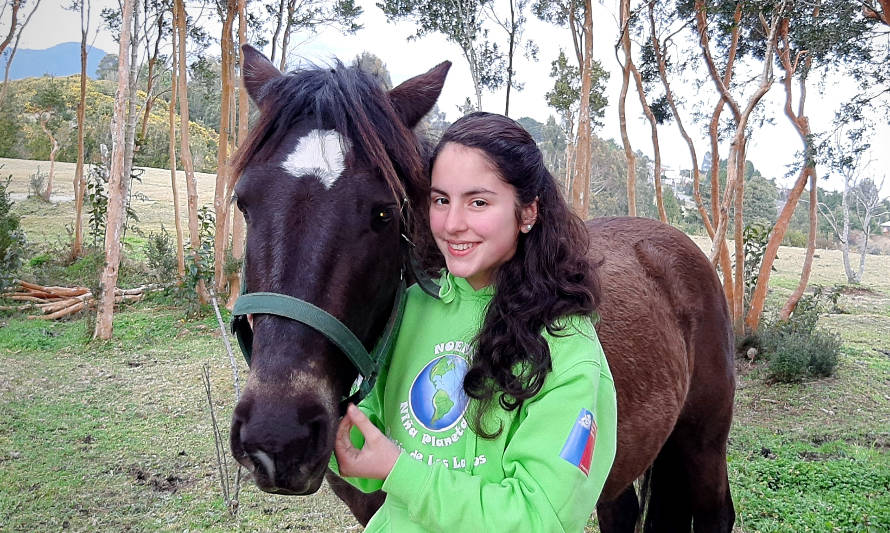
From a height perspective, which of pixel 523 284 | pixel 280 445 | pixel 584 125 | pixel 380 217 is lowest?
pixel 280 445

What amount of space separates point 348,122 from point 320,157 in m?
0.14

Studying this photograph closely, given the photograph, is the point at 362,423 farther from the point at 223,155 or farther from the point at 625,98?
the point at 625,98

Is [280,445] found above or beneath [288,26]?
beneath

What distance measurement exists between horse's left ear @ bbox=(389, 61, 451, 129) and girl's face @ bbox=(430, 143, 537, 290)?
359 millimetres

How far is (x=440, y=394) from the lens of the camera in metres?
1.38

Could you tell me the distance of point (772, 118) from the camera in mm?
12875

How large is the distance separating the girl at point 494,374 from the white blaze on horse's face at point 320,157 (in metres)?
0.24

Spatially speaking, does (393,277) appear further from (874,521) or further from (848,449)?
(848,449)

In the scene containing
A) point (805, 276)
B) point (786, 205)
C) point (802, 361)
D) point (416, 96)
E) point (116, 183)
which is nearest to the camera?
point (416, 96)

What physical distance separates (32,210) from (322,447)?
2520 centimetres

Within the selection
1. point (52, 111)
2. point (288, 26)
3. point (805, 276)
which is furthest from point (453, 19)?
point (52, 111)

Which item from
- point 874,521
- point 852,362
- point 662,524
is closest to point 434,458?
point 662,524

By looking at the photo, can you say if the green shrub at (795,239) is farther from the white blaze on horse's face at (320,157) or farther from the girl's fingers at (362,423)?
the girl's fingers at (362,423)

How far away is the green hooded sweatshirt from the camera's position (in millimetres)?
1125
